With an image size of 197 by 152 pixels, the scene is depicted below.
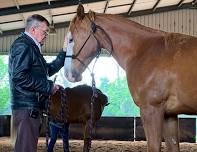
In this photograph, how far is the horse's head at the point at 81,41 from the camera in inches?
156

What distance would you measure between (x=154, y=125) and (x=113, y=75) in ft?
36.5

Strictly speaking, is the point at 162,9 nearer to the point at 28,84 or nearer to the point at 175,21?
the point at 175,21

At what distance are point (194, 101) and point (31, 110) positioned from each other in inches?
56.0

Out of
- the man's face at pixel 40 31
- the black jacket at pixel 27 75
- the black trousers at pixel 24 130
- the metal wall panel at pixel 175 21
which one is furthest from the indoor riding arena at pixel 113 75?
the black trousers at pixel 24 130

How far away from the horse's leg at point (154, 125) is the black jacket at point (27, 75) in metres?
0.93

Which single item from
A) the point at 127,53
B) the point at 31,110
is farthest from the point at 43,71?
the point at 127,53

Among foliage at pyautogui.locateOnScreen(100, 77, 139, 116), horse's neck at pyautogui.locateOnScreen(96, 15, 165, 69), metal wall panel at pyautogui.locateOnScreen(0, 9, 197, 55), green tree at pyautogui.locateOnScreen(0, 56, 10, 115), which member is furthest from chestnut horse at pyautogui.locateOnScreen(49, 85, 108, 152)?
metal wall panel at pyautogui.locateOnScreen(0, 9, 197, 55)

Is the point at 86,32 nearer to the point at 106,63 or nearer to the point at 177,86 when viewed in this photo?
the point at 177,86

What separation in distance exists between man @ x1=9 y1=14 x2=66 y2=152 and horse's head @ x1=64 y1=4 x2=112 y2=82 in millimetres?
760

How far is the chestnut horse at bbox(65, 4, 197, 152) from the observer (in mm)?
3523

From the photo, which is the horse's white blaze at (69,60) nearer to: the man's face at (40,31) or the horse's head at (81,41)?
the horse's head at (81,41)

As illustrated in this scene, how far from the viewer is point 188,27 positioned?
15.6 meters

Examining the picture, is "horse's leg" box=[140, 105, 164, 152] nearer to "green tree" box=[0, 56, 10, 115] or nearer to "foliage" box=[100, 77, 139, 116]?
"foliage" box=[100, 77, 139, 116]

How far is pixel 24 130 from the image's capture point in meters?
3.08
